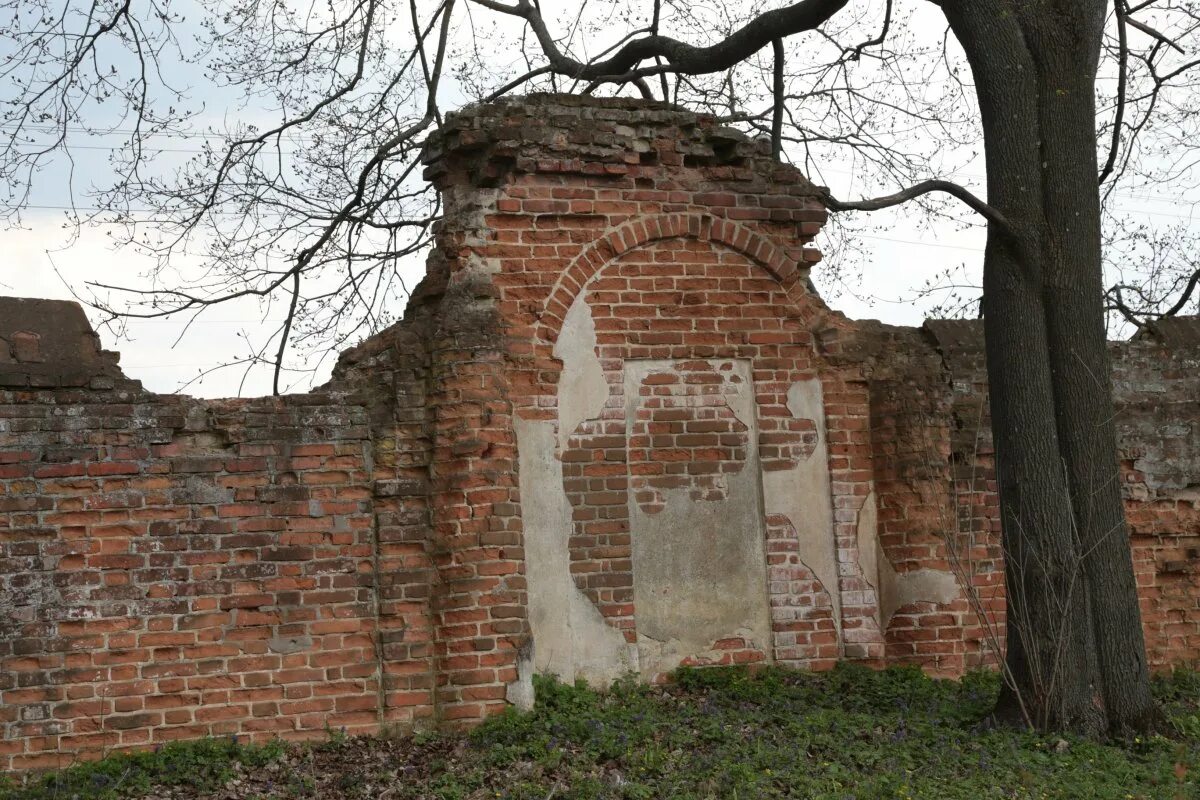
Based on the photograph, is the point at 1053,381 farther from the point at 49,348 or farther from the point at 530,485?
the point at 49,348

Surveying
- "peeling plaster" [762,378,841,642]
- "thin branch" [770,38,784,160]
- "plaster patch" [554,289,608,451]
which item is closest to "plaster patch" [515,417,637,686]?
"plaster patch" [554,289,608,451]

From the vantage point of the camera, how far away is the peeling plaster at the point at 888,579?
26.3 feet

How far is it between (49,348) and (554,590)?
9.86 ft

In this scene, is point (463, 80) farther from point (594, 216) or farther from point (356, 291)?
point (594, 216)

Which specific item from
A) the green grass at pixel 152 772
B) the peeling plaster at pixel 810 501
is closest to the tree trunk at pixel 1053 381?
the peeling plaster at pixel 810 501

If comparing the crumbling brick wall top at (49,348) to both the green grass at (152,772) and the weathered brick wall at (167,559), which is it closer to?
the weathered brick wall at (167,559)

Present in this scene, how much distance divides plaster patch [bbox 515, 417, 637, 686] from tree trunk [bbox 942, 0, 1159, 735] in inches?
86.8

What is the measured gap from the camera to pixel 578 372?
762cm

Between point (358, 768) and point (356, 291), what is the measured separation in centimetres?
593

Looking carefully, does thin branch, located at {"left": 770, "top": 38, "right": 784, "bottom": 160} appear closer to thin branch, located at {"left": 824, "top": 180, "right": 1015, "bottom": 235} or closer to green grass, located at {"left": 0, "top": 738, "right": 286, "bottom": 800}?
thin branch, located at {"left": 824, "top": 180, "right": 1015, "bottom": 235}

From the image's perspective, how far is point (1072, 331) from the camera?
6977 mm

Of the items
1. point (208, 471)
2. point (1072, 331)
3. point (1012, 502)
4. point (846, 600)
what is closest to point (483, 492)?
point (208, 471)

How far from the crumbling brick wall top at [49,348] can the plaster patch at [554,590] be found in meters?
2.31

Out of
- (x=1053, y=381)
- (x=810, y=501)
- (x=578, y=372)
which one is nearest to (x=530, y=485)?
(x=578, y=372)
